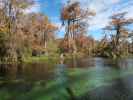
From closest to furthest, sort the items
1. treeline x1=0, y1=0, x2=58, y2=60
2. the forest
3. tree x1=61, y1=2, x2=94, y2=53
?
the forest, treeline x1=0, y1=0, x2=58, y2=60, tree x1=61, y1=2, x2=94, y2=53

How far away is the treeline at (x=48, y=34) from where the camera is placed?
103 feet

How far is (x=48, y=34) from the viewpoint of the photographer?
53719 millimetres

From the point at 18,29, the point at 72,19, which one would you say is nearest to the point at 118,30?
the point at 72,19

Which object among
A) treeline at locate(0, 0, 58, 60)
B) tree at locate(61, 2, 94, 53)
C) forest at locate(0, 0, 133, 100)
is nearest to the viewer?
forest at locate(0, 0, 133, 100)

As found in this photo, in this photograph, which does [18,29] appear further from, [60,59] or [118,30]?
[118,30]

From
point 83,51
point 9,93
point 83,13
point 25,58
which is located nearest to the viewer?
point 9,93

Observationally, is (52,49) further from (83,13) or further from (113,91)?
(113,91)

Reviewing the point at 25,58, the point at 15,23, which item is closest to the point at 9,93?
the point at 25,58

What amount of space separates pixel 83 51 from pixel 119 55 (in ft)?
29.4

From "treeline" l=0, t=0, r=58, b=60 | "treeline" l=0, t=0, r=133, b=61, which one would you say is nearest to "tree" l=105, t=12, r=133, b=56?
"treeline" l=0, t=0, r=133, b=61

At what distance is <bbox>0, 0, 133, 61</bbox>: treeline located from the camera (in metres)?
31.4

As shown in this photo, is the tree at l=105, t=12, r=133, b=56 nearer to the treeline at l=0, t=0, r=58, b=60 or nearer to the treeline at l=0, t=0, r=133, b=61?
the treeline at l=0, t=0, r=133, b=61

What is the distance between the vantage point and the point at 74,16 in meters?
48.7

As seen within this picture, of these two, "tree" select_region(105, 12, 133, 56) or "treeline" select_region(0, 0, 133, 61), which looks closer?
"treeline" select_region(0, 0, 133, 61)
